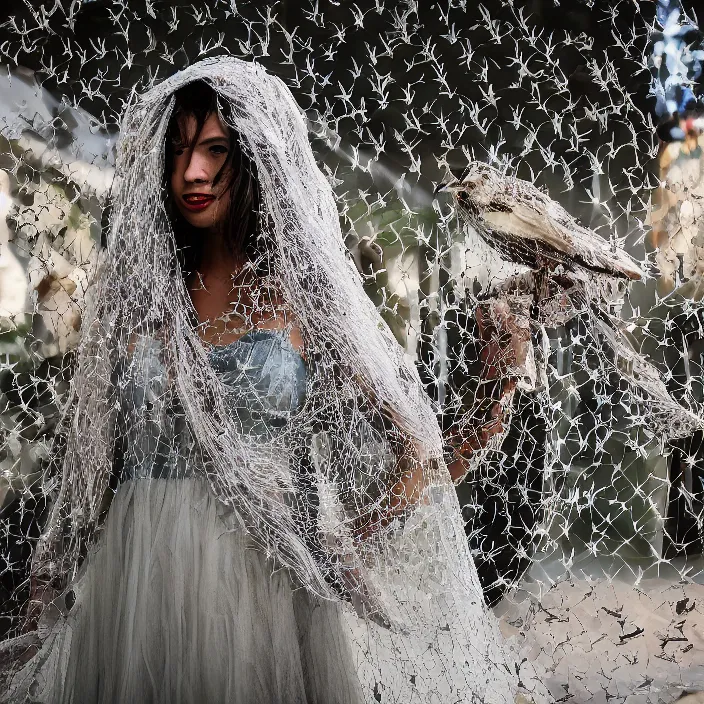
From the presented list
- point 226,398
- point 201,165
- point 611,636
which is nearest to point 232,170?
point 201,165

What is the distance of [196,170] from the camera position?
3.80 ft

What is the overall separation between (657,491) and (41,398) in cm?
109

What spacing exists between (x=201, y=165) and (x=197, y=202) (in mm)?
59

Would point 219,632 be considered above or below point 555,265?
below

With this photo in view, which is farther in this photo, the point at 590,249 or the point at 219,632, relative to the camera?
the point at 590,249

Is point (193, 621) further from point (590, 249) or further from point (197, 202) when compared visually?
point (590, 249)

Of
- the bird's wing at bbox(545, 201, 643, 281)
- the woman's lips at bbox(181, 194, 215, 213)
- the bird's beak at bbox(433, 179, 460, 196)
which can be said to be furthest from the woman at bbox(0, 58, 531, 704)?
the bird's wing at bbox(545, 201, 643, 281)

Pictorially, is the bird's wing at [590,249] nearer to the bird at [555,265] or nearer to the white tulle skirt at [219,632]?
the bird at [555,265]

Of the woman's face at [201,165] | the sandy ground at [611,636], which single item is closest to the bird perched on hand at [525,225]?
the woman's face at [201,165]

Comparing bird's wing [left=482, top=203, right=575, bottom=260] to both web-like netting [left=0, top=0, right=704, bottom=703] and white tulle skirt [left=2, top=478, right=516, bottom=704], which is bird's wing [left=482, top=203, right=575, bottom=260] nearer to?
web-like netting [left=0, top=0, right=704, bottom=703]

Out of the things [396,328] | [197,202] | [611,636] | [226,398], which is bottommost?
[611,636]

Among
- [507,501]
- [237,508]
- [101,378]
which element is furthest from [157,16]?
[507,501]

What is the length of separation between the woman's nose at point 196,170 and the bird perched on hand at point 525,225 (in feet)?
1.29

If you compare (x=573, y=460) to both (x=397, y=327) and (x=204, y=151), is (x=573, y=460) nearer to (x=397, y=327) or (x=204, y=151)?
(x=397, y=327)
